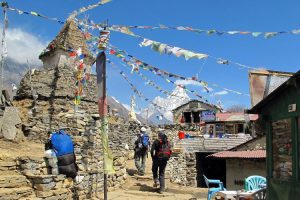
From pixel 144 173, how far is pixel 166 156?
146 inches

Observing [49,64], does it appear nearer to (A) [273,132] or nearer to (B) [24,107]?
(B) [24,107]

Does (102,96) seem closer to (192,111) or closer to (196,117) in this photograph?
(192,111)

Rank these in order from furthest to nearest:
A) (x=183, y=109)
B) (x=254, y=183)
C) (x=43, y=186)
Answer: (x=183, y=109)
(x=254, y=183)
(x=43, y=186)

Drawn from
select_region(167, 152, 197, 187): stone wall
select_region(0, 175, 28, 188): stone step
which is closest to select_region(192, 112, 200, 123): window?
select_region(167, 152, 197, 187): stone wall

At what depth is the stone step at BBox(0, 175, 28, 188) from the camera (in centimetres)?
866

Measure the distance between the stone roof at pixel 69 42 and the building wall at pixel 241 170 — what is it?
12173mm

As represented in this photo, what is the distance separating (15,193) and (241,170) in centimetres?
2020

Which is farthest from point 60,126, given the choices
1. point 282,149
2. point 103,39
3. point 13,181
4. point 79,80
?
point 282,149

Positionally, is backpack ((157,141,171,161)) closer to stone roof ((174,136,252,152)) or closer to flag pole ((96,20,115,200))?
flag pole ((96,20,115,200))

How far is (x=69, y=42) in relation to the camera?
28.1 metres

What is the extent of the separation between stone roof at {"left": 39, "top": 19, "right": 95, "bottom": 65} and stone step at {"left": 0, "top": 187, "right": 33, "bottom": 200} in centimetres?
1970

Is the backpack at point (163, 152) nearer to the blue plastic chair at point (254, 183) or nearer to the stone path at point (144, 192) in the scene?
the stone path at point (144, 192)

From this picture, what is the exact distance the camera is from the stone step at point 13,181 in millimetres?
8656

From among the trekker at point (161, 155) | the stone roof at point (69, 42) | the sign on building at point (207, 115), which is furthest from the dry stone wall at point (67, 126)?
the sign on building at point (207, 115)
